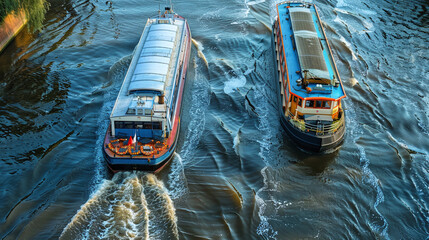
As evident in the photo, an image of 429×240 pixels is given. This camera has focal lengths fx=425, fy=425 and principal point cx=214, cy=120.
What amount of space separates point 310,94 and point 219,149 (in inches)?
312

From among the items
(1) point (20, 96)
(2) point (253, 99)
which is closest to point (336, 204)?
(2) point (253, 99)

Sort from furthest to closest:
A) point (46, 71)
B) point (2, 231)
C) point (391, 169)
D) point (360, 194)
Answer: point (46, 71), point (391, 169), point (360, 194), point (2, 231)

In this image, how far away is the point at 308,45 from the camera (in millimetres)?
37188

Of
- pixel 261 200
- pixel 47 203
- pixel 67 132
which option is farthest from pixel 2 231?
pixel 261 200

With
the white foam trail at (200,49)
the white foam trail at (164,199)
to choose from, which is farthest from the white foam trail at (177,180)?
the white foam trail at (200,49)

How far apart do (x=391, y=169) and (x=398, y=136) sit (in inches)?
191

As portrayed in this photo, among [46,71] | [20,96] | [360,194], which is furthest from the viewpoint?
[46,71]

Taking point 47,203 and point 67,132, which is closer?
point 47,203

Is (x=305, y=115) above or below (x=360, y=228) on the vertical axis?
above

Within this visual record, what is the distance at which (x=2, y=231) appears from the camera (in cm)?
2380

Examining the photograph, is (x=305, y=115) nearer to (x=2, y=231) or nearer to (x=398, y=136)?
(x=398, y=136)

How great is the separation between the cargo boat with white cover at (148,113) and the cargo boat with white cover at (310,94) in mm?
8750

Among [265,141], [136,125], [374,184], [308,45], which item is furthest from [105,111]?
[374,184]

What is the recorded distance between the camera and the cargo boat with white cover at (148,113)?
2769 centimetres
